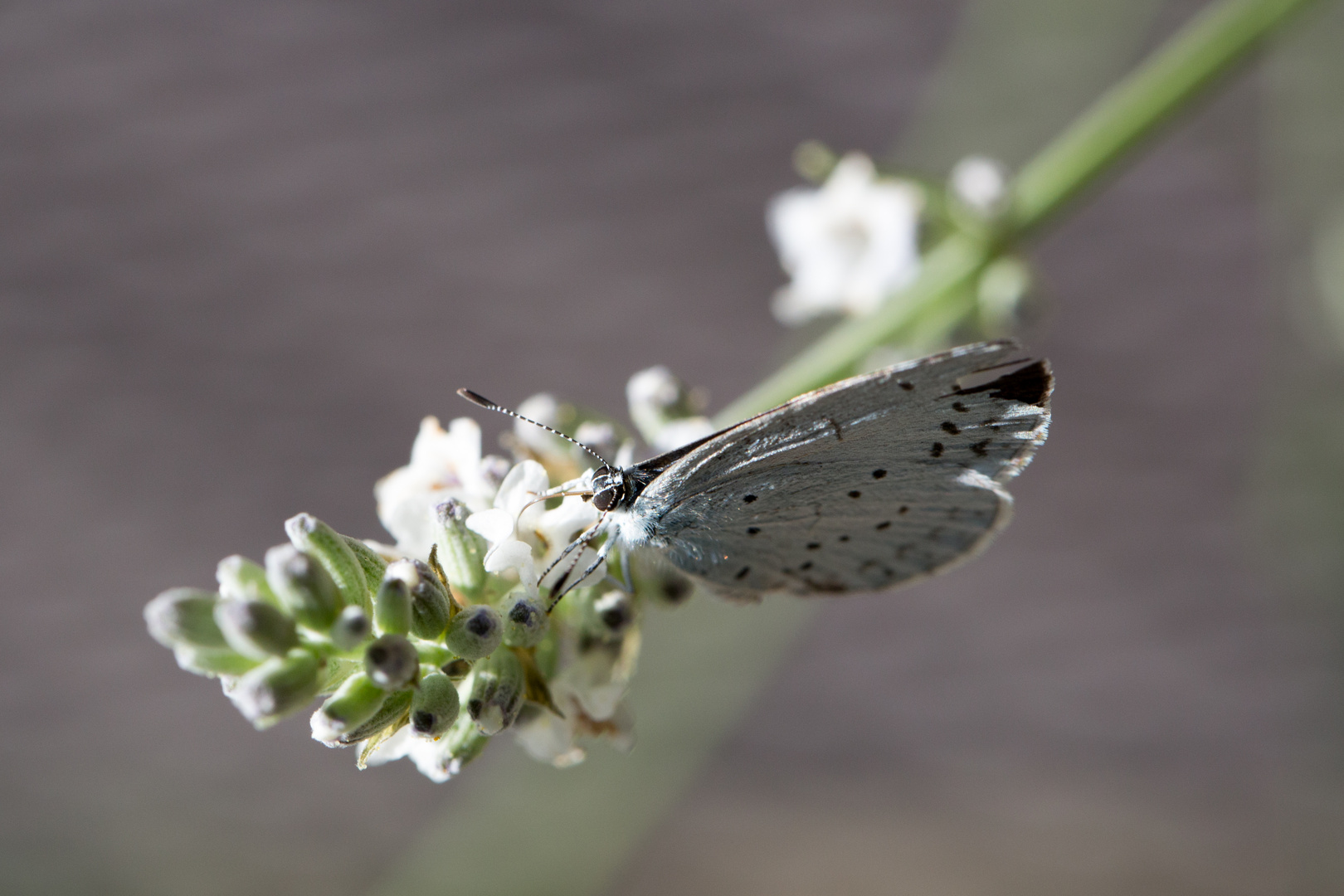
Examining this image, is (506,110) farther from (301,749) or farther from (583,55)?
(301,749)

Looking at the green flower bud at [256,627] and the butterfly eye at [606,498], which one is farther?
the butterfly eye at [606,498]

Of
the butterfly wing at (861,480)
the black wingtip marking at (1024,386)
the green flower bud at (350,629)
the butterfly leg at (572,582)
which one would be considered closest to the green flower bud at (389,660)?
the green flower bud at (350,629)

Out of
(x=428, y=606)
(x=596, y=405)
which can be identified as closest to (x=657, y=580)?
(x=428, y=606)

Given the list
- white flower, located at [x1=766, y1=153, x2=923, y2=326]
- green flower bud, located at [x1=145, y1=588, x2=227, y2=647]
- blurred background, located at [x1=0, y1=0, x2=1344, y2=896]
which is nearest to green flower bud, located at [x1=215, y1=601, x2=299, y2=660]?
green flower bud, located at [x1=145, y1=588, x2=227, y2=647]

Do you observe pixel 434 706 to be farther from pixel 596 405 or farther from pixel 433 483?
pixel 596 405

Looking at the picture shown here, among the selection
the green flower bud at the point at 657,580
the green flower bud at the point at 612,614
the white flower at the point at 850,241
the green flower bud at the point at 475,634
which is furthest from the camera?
the white flower at the point at 850,241

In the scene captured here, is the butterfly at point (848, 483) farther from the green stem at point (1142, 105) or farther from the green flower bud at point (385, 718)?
the green stem at point (1142, 105)
